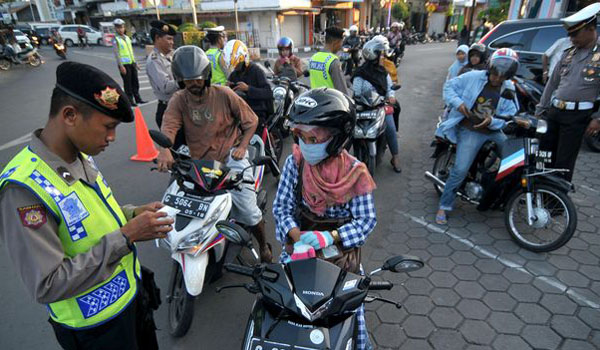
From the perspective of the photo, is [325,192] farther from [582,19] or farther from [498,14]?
→ [498,14]

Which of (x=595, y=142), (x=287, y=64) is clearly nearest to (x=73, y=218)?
(x=287, y=64)

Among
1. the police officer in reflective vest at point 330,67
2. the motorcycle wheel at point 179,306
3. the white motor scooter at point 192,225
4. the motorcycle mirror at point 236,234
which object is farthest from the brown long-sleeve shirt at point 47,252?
the police officer in reflective vest at point 330,67

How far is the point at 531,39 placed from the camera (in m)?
6.82

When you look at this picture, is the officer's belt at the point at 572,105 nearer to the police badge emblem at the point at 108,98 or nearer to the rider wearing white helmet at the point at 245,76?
the rider wearing white helmet at the point at 245,76

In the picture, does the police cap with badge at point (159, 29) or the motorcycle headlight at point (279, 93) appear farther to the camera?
the motorcycle headlight at point (279, 93)

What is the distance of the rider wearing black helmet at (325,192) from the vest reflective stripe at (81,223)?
36.0 inches

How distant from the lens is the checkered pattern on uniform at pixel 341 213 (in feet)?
6.56

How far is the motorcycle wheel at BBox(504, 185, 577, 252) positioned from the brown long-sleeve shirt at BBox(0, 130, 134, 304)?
3784 mm

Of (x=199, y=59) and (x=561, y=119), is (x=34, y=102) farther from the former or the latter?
(x=561, y=119)

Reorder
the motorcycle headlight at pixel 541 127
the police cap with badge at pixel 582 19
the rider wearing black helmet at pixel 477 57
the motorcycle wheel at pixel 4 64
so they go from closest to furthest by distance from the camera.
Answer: the motorcycle headlight at pixel 541 127 → the police cap with badge at pixel 582 19 → the rider wearing black helmet at pixel 477 57 → the motorcycle wheel at pixel 4 64

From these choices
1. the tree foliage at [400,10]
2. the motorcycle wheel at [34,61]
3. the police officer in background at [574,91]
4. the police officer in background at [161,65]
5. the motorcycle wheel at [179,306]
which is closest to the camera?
the motorcycle wheel at [179,306]

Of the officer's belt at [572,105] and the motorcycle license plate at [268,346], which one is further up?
the officer's belt at [572,105]

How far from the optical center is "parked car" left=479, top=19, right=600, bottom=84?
658 cm

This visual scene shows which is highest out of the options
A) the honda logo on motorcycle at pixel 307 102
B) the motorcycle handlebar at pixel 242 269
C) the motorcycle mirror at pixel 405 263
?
the honda logo on motorcycle at pixel 307 102
